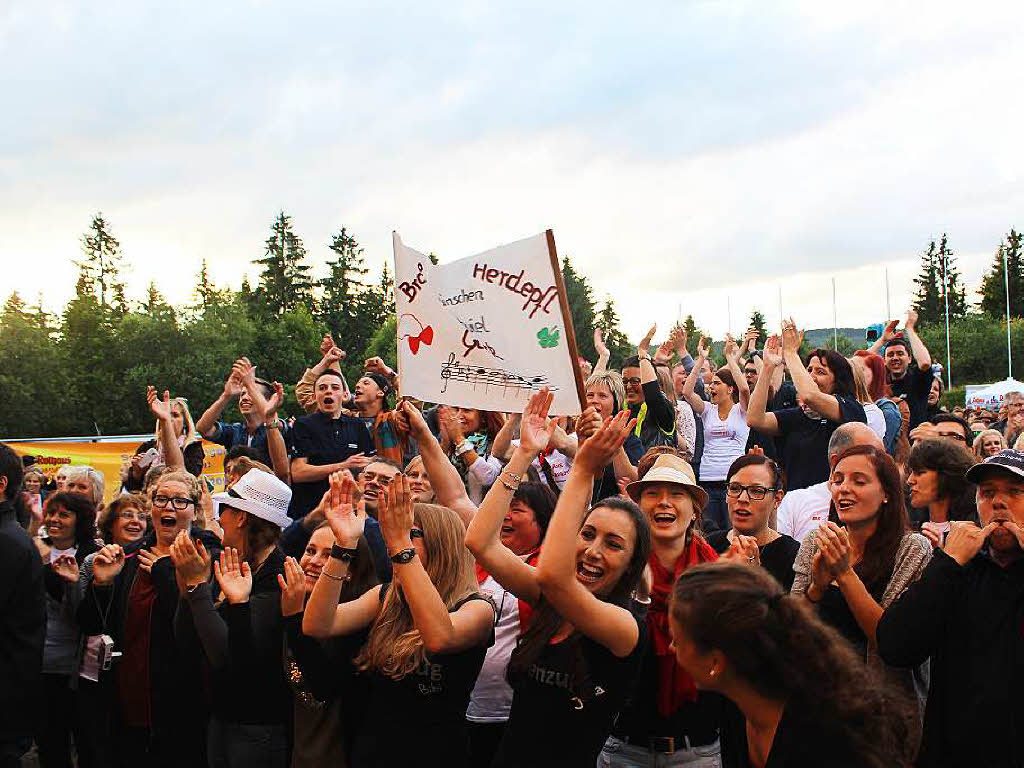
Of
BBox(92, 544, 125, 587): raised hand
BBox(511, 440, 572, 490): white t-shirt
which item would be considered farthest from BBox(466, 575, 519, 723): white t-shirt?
BBox(511, 440, 572, 490): white t-shirt

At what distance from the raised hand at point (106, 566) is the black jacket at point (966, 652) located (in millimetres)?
4017

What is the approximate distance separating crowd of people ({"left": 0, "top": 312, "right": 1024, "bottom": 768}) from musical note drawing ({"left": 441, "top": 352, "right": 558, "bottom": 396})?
21.3 inches

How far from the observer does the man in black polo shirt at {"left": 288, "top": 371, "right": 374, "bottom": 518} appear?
8438 millimetres

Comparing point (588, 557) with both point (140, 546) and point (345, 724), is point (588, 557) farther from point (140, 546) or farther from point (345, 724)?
point (140, 546)

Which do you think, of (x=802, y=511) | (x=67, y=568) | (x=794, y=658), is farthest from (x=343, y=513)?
(x=802, y=511)

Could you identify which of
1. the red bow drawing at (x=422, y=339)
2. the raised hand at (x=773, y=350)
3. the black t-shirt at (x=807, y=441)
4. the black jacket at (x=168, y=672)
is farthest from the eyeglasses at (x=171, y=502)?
the raised hand at (x=773, y=350)

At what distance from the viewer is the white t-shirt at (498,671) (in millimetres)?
4512

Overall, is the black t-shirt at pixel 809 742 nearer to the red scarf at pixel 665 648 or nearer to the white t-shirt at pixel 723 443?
the red scarf at pixel 665 648

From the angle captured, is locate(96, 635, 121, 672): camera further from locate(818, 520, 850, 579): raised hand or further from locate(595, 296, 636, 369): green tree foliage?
locate(595, 296, 636, 369): green tree foliage

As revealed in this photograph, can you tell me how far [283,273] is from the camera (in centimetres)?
8338

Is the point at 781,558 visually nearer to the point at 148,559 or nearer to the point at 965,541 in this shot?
the point at 965,541

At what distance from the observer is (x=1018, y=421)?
33.8 ft

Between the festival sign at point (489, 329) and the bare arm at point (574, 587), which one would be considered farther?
the festival sign at point (489, 329)

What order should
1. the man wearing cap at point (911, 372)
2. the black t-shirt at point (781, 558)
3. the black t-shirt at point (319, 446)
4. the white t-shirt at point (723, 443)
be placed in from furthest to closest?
1. the man wearing cap at point (911, 372)
2. the white t-shirt at point (723, 443)
3. the black t-shirt at point (319, 446)
4. the black t-shirt at point (781, 558)
